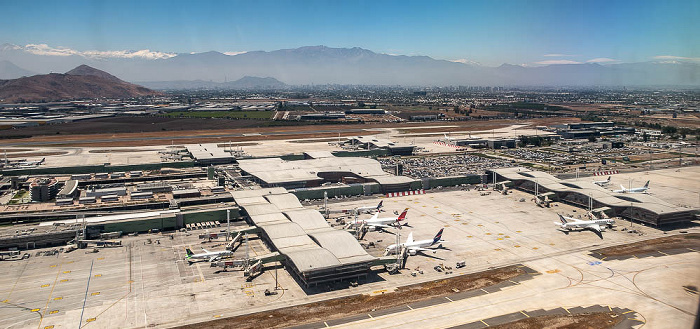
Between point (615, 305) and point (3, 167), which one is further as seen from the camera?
point (3, 167)

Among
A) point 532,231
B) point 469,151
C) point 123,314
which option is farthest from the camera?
point 469,151

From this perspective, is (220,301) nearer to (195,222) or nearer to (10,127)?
(195,222)

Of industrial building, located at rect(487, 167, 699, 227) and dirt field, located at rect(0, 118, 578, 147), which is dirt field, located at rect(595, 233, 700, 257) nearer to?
industrial building, located at rect(487, 167, 699, 227)

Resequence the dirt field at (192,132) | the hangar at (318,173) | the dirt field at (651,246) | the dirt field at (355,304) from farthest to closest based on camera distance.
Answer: the dirt field at (192,132)
the hangar at (318,173)
the dirt field at (651,246)
the dirt field at (355,304)

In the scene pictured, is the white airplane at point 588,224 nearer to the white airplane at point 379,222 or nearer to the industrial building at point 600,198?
the industrial building at point 600,198

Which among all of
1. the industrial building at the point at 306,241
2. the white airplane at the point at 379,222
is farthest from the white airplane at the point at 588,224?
the industrial building at the point at 306,241

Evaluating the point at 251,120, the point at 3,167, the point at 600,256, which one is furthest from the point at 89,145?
the point at 600,256

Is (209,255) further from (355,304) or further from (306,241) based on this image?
(355,304)
